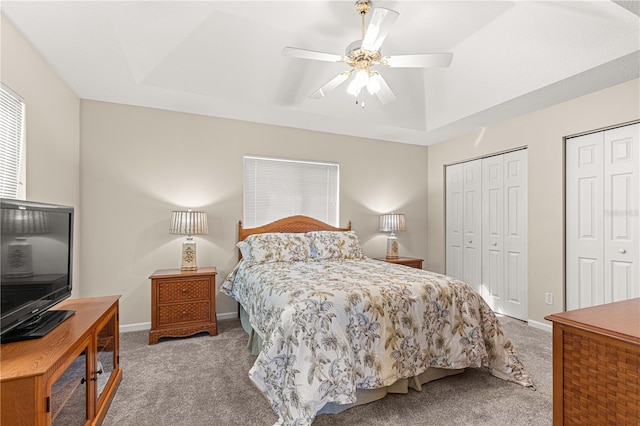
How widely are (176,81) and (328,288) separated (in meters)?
2.48

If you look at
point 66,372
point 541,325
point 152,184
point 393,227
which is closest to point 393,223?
point 393,227

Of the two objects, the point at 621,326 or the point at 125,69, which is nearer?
the point at 621,326

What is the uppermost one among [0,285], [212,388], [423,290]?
[0,285]

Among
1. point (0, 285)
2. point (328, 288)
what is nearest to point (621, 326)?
point (328, 288)

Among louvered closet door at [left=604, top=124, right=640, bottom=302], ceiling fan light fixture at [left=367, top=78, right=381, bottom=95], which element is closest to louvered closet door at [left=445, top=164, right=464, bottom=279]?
louvered closet door at [left=604, top=124, right=640, bottom=302]

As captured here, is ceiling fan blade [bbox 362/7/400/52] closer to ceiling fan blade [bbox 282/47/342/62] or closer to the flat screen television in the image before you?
ceiling fan blade [bbox 282/47/342/62]

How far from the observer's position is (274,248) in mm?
3447

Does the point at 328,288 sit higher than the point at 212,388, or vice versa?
the point at 328,288

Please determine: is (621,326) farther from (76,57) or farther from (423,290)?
(76,57)

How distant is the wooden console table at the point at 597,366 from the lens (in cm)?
117

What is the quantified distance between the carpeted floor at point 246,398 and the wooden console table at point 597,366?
2.13 feet

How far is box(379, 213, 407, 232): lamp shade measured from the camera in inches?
175

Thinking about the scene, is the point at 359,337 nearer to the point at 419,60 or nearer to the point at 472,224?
the point at 419,60

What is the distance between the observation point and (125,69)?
Result: 2.72 m
